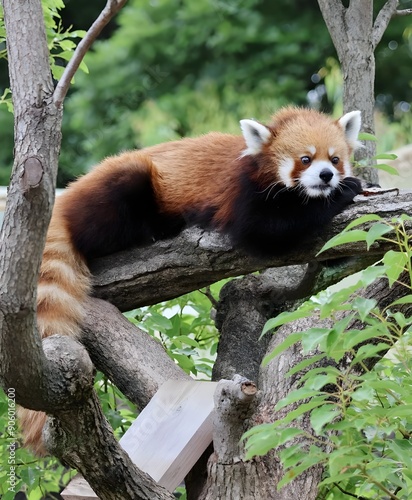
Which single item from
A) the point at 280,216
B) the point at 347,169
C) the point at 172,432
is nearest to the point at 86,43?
the point at 172,432

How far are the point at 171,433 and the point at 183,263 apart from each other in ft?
2.04

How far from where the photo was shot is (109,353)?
255 cm

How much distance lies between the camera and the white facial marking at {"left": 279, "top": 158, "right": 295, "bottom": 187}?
277cm

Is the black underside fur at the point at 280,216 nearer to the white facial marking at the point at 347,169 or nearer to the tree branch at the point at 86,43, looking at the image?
the white facial marking at the point at 347,169

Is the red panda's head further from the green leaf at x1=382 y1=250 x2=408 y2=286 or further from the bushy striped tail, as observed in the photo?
the green leaf at x1=382 y1=250 x2=408 y2=286

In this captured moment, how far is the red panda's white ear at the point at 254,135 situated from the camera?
9.16 feet

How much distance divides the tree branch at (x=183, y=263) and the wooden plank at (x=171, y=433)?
0.44 m

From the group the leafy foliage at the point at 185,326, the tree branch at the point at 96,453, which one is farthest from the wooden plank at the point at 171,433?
the leafy foliage at the point at 185,326

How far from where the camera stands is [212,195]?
285 centimetres

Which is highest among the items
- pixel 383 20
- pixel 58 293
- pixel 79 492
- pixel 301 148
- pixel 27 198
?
pixel 383 20

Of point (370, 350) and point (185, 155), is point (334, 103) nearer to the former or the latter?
point (185, 155)

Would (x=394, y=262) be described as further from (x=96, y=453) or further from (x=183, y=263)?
(x=183, y=263)

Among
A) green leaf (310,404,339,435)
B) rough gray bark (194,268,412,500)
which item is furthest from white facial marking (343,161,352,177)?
green leaf (310,404,339,435)

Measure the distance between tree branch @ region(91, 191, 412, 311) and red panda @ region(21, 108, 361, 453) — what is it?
39 millimetres
